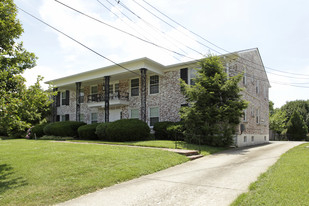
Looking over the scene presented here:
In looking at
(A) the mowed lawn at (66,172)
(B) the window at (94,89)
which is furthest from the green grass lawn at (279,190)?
(B) the window at (94,89)

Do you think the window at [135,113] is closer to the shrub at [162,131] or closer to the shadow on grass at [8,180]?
the shrub at [162,131]

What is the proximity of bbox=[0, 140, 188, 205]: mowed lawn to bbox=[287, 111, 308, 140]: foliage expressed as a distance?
29.9 metres

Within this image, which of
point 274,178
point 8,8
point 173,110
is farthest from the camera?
point 173,110

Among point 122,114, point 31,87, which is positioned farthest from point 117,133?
point 31,87

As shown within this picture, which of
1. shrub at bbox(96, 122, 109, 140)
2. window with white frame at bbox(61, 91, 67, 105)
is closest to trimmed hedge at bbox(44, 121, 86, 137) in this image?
shrub at bbox(96, 122, 109, 140)

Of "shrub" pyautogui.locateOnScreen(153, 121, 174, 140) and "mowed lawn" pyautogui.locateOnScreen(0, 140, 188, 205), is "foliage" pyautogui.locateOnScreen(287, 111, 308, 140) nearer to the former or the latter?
"shrub" pyautogui.locateOnScreen(153, 121, 174, 140)

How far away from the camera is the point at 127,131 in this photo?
15.2 metres

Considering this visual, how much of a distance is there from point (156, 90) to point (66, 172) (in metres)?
14.1

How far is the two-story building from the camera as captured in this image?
18266mm

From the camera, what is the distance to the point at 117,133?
1546 centimetres

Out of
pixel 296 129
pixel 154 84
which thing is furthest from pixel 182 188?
pixel 296 129

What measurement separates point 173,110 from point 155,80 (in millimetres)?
3395

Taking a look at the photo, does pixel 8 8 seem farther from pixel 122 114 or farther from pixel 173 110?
pixel 122 114

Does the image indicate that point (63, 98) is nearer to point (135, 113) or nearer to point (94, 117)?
point (94, 117)
